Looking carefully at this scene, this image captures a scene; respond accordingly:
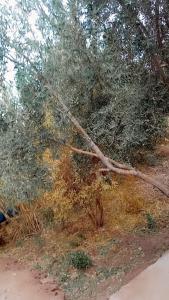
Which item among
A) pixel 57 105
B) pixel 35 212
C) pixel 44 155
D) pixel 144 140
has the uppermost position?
pixel 57 105

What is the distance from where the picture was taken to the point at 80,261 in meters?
11.4

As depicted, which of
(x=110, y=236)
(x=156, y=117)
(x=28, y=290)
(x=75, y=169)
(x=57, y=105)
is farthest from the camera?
(x=110, y=236)

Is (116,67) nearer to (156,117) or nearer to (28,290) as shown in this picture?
(156,117)

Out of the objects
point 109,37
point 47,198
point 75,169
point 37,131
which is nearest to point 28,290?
point 47,198

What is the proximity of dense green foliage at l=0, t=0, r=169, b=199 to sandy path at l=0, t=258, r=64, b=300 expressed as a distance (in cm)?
272

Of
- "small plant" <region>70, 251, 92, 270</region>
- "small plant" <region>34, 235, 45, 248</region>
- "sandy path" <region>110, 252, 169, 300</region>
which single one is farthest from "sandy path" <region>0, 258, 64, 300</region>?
"sandy path" <region>110, 252, 169, 300</region>

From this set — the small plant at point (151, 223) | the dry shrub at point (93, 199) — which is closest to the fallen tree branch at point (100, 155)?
the dry shrub at point (93, 199)

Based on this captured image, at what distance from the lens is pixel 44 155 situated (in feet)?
31.0

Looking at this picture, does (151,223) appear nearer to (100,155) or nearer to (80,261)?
(80,261)

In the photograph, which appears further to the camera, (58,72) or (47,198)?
(47,198)

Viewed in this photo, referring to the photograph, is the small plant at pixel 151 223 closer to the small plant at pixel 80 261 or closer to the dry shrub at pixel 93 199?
the dry shrub at pixel 93 199

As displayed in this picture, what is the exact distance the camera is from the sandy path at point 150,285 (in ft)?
27.2

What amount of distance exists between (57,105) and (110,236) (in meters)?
5.33

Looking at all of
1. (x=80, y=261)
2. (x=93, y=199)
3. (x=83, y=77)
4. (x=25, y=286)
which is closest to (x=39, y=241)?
(x=93, y=199)
